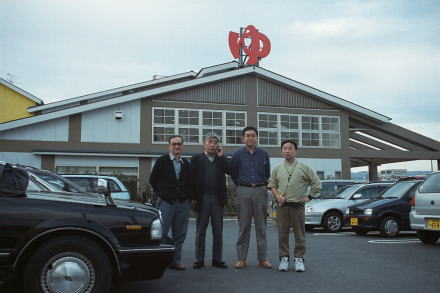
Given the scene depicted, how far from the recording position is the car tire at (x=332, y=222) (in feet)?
42.3

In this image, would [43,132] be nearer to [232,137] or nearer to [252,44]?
[232,137]

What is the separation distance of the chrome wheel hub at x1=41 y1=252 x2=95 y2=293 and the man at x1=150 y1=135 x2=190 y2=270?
227 centimetres

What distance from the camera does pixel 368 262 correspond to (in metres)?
Result: 7.01

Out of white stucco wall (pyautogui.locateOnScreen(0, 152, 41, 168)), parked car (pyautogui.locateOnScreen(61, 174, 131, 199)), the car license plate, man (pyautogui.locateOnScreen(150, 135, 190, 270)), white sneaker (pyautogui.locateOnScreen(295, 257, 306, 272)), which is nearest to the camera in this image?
white sneaker (pyautogui.locateOnScreen(295, 257, 306, 272))

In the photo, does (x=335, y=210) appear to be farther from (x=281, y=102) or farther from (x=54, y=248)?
(x=281, y=102)

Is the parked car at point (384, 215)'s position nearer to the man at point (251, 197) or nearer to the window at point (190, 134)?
the man at point (251, 197)

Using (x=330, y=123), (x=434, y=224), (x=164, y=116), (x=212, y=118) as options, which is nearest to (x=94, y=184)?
(x=434, y=224)

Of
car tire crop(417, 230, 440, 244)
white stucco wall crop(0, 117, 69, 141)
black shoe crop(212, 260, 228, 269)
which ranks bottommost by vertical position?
black shoe crop(212, 260, 228, 269)

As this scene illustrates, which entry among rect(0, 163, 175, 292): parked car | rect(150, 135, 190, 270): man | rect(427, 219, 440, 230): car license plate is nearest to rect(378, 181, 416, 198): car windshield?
rect(427, 219, 440, 230): car license plate

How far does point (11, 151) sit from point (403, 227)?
54.6 feet

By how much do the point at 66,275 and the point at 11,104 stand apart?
28.2 meters

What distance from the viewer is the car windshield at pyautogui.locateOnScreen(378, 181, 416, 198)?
1152cm

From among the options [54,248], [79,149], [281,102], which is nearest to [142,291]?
[54,248]

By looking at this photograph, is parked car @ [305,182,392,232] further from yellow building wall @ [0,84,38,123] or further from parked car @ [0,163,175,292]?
yellow building wall @ [0,84,38,123]
